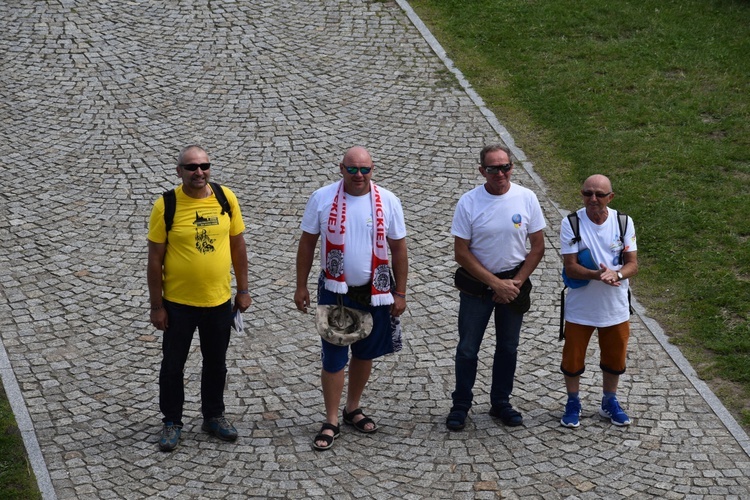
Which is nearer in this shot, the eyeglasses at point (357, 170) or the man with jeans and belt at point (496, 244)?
the eyeglasses at point (357, 170)

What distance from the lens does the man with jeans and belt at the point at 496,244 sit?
283 inches

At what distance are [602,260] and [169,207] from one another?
2929 millimetres

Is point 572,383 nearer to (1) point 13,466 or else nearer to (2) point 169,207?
(2) point 169,207

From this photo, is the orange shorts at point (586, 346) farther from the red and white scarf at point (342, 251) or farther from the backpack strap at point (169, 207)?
the backpack strap at point (169, 207)

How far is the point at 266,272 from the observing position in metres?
9.84

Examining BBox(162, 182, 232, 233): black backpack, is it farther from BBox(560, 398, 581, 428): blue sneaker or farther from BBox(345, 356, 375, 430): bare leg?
BBox(560, 398, 581, 428): blue sneaker

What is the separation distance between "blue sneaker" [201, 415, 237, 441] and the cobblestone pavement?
76mm

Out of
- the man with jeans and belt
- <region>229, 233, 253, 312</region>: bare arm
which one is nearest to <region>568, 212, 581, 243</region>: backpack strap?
the man with jeans and belt

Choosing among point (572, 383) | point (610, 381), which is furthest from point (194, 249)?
point (610, 381)

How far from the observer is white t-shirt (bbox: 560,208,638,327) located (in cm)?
735

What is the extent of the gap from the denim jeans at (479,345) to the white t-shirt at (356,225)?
0.76 m

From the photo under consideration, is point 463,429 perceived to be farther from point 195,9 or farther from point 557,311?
point 195,9

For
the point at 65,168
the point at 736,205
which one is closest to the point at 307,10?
the point at 65,168

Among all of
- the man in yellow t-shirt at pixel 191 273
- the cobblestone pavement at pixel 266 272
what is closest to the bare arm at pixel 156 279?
the man in yellow t-shirt at pixel 191 273
